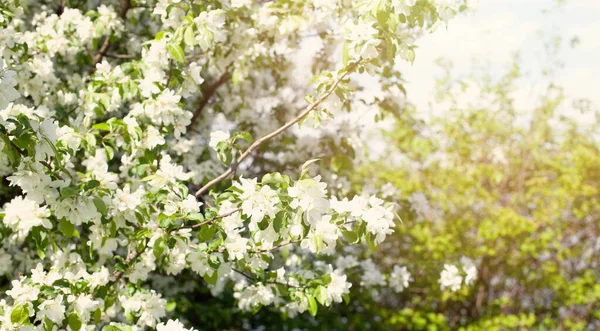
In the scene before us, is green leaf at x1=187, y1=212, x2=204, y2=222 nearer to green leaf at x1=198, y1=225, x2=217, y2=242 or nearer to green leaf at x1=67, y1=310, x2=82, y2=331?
green leaf at x1=198, y1=225, x2=217, y2=242

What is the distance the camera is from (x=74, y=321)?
10.4ft

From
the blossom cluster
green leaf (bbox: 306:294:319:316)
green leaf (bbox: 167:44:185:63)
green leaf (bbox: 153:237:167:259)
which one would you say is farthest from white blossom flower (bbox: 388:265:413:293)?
green leaf (bbox: 167:44:185:63)

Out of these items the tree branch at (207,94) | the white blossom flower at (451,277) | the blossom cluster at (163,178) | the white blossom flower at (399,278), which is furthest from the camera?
the tree branch at (207,94)

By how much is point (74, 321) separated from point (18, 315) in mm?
280

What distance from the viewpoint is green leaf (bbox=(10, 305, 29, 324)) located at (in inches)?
118

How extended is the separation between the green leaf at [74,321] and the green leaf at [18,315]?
0.22 metres

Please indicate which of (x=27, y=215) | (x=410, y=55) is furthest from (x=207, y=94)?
(x=410, y=55)

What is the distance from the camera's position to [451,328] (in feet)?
30.0

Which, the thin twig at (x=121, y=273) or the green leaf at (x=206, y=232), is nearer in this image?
the green leaf at (x=206, y=232)

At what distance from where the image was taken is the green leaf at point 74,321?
3.16 meters

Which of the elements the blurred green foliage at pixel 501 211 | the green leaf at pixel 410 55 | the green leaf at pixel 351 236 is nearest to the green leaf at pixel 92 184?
the green leaf at pixel 351 236

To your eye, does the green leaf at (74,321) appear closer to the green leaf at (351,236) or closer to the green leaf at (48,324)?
the green leaf at (48,324)

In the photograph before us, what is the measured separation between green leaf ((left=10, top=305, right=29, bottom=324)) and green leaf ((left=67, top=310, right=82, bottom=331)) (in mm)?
218

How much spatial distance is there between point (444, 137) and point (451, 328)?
2.81 metres
